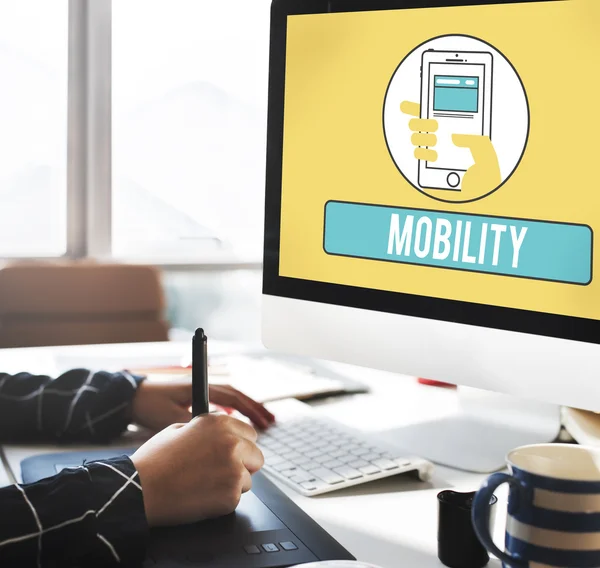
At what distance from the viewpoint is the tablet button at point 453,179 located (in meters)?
0.83

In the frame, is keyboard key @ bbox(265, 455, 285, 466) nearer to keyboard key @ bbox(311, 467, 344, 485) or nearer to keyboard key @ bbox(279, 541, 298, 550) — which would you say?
keyboard key @ bbox(311, 467, 344, 485)

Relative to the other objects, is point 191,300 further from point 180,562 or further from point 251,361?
point 180,562

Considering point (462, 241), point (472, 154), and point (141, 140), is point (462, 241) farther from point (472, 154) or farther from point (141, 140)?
point (141, 140)

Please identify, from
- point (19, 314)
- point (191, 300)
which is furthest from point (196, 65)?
point (19, 314)

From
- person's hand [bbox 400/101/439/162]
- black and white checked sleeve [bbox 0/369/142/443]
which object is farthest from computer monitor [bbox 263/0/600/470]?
black and white checked sleeve [bbox 0/369/142/443]

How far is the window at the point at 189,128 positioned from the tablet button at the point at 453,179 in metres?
2.46

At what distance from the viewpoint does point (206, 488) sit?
0.72 metres

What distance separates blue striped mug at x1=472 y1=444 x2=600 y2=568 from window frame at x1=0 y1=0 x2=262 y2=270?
8.92 feet

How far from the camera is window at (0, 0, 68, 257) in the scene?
3049 millimetres

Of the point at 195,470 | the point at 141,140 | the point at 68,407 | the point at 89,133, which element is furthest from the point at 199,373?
the point at 141,140

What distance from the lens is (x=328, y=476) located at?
82 cm

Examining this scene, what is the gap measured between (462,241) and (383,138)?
0.49 ft

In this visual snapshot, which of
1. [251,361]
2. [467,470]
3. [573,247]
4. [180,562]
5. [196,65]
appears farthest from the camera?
[196,65]

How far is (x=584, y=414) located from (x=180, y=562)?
0.53 metres
